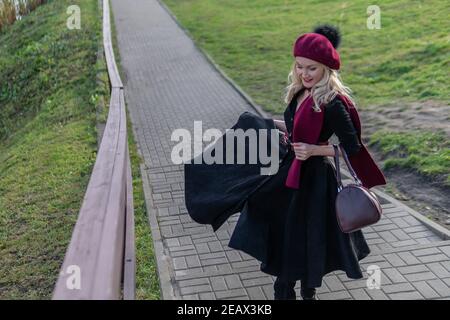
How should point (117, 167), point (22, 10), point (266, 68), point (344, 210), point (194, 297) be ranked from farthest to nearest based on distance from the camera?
1. point (22, 10)
2. point (266, 68)
3. point (194, 297)
4. point (344, 210)
5. point (117, 167)

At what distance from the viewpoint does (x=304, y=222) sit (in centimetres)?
412

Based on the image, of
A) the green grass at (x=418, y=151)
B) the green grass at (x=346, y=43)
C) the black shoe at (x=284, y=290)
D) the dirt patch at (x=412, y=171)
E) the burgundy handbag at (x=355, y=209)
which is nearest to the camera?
the burgundy handbag at (x=355, y=209)

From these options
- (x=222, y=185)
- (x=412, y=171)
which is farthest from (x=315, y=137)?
(x=412, y=171)

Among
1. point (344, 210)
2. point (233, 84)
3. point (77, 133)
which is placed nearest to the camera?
point (344, 210)

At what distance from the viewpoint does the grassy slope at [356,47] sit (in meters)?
9.69

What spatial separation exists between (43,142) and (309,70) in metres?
6.70

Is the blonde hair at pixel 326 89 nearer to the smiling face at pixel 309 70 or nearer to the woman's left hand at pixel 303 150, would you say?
the smiling face at pixel 309 70

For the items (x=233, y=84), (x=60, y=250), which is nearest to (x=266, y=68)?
(x=233, y=84)

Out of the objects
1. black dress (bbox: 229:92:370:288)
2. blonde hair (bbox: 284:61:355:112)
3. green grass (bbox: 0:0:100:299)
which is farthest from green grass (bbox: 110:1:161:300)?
blonde hair (bbox: 284:61:355:112)

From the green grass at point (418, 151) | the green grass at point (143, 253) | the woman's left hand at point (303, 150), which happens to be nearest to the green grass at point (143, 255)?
the green grass at point (143, 253)

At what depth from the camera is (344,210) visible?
3.83 metres

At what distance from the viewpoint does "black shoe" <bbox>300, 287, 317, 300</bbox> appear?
171 inches
